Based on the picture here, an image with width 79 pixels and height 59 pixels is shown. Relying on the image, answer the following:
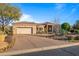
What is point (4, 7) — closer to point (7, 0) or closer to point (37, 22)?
point (7, 0)

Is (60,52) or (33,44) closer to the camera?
(60,52)

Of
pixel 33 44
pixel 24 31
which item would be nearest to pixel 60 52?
pixel 33 44

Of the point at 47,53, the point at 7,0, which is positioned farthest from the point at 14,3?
the point at 47,53

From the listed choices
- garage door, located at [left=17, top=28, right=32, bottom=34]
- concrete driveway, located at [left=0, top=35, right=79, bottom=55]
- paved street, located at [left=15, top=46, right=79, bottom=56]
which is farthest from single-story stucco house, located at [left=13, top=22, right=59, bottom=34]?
paved street, located at [left=15, top=46, right=79, bottom=56]

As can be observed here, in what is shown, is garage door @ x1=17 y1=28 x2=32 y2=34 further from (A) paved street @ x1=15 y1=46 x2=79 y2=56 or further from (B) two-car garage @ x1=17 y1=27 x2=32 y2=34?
(A) paved street @ x1=15 y1=46 x2=79 y2=56

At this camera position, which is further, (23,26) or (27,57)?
(23,26)

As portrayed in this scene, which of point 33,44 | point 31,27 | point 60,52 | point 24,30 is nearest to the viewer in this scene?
point 60,52

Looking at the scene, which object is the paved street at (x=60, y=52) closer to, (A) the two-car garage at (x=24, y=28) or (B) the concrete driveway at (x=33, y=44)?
(B) the concrete driveway at (x=33, y=44)

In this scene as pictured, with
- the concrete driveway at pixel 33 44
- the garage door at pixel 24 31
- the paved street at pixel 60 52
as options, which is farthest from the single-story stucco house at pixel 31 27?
the paved street at pixel 60 52

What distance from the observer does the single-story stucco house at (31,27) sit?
483 inches

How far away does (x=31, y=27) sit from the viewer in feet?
40.7

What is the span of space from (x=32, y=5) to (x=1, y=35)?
201 cm

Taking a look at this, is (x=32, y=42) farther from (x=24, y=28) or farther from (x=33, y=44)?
(x=24, y=28)

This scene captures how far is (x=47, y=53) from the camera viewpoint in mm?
11844
